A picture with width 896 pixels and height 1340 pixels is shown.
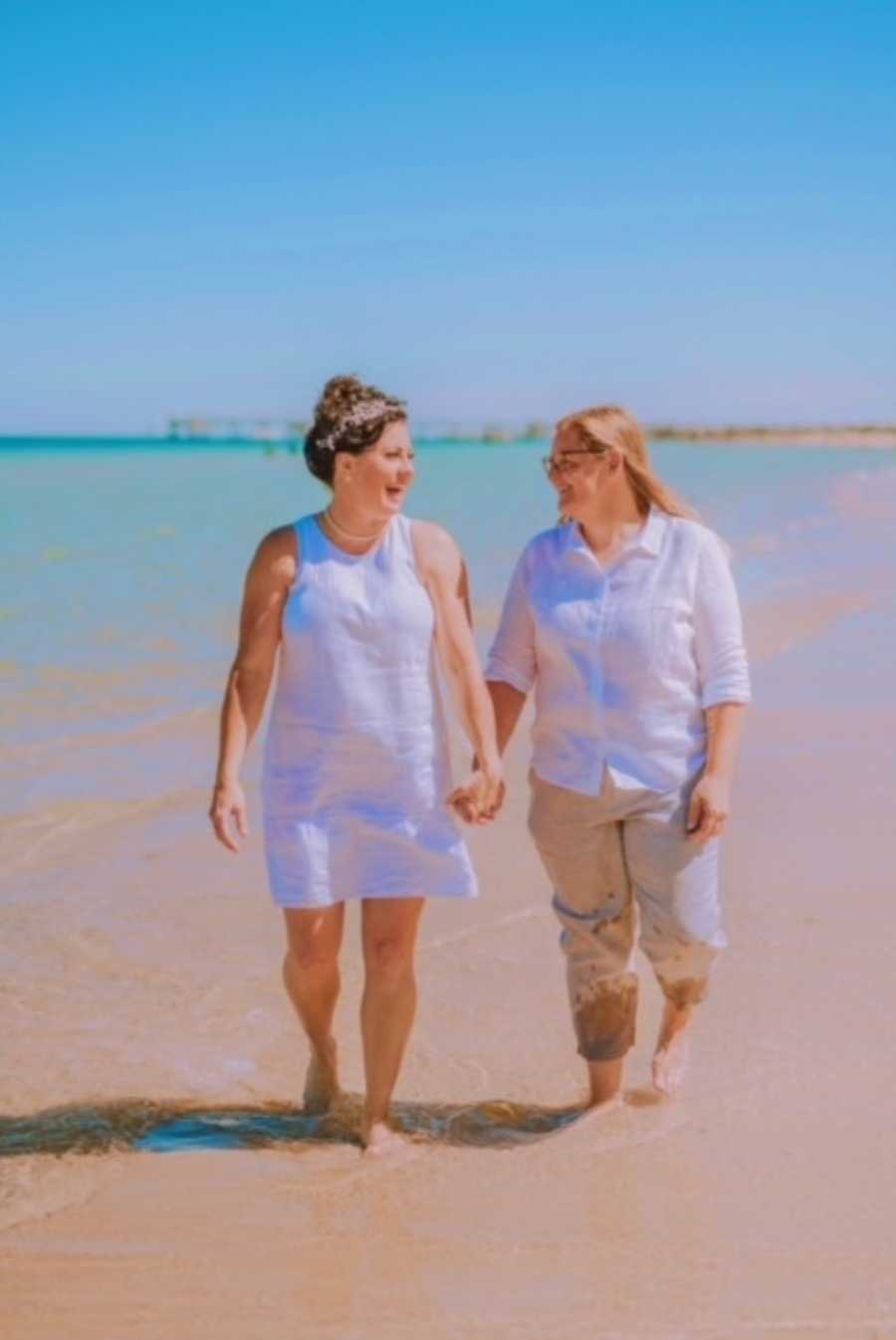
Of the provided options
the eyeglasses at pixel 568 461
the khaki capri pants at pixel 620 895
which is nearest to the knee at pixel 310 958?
the khaki capri pants at pixel 620 895

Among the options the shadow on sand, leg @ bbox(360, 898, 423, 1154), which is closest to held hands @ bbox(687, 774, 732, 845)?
leg @ bbox(360, 898, 423, 1154)

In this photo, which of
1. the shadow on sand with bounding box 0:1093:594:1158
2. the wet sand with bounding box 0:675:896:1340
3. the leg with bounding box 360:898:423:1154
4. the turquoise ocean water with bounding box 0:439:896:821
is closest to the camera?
the wet sand with bounding box 0:675:896:1340

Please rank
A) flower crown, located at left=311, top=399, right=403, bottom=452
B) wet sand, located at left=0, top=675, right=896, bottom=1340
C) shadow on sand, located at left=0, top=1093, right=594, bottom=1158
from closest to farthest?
wet sand, located at left=0, top=675, right=896, bottom=1340, flower crown, located at left=311, top=399, right=403, bottom=452, shadow on sand, located at left=0, top=1093, right=594, bottom=1158

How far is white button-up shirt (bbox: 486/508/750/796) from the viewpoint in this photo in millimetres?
4441

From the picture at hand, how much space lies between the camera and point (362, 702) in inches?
172

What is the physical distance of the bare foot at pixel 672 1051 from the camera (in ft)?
15.6

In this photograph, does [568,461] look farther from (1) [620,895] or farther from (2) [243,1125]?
(2) [243,1125]

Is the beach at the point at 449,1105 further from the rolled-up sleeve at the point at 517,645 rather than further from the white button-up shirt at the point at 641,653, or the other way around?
the rolled-up sleeve at the point at 517,645

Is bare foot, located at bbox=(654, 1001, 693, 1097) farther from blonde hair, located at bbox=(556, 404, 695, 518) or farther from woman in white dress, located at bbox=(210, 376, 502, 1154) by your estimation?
blonde hair, located at bbox=(556, 404, 695, 518)

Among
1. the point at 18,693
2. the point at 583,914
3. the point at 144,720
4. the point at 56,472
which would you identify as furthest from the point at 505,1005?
the point at 56,472

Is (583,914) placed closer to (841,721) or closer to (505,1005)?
(505,1005)

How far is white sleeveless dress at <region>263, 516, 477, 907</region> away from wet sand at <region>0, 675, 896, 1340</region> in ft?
2.47

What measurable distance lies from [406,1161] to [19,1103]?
1.26 meters

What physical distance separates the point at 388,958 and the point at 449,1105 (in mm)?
647
